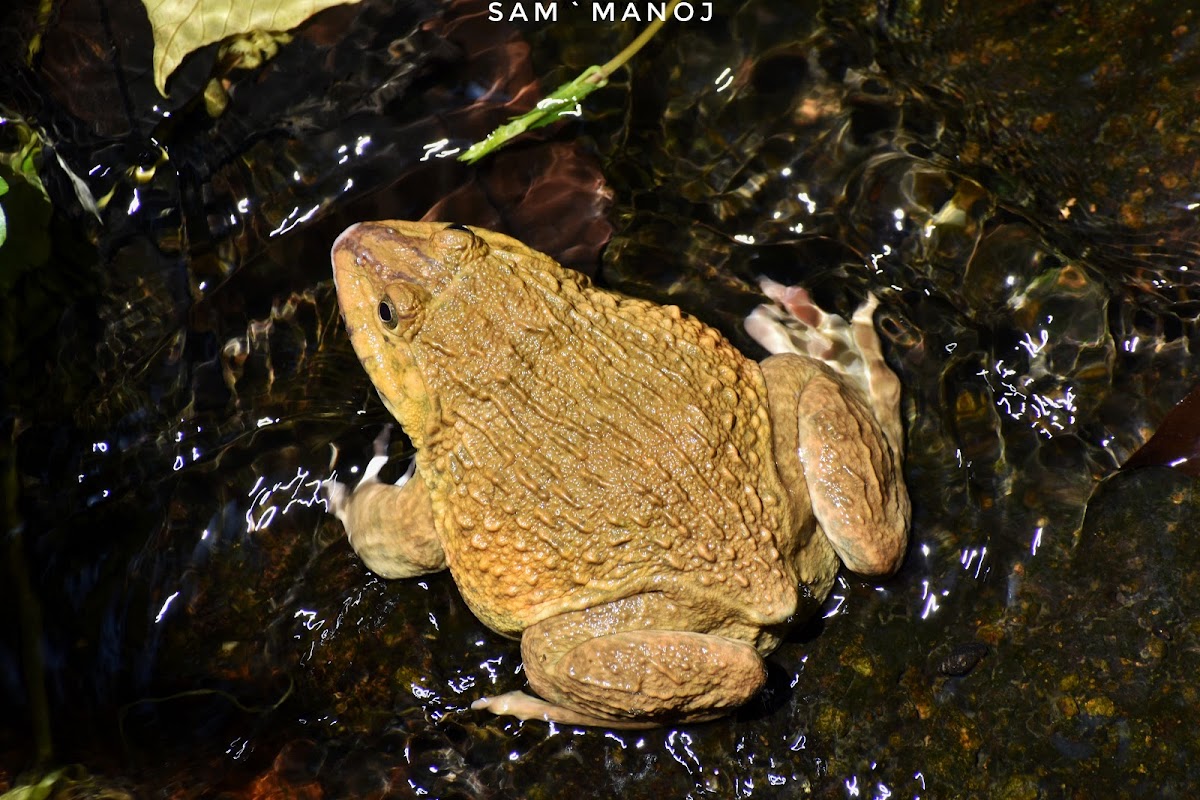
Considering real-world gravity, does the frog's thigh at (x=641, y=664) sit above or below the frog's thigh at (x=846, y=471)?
below

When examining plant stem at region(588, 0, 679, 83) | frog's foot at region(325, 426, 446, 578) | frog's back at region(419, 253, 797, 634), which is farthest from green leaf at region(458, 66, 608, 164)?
frog's foot at region(325, 426, 446, 578)

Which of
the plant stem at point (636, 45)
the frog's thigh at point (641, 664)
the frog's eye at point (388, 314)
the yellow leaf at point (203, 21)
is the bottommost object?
the frog's thigh at point (641, 664)

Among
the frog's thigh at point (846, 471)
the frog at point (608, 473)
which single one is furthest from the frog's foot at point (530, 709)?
the frog's thigh at point (846, 471)

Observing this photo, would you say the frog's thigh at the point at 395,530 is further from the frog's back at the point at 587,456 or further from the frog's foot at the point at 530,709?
the frog's foot at the point at 530,709

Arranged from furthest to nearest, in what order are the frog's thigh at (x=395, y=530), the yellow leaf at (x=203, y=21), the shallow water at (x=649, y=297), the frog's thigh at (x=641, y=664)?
the yellow leaf at (x=203, y=21), the frog's thigh at (x=395, y=530), the shallow water at (x=649, y=297), the frog's thigh at (x=641, y=664)

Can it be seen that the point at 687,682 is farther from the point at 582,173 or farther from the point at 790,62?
the point at 790,62

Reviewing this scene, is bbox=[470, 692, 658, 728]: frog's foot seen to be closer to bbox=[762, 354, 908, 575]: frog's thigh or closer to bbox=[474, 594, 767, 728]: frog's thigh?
bbox=[474, 594, 767, 728]: frog's thigh

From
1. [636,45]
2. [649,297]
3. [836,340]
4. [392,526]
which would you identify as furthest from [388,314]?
[636,45]
